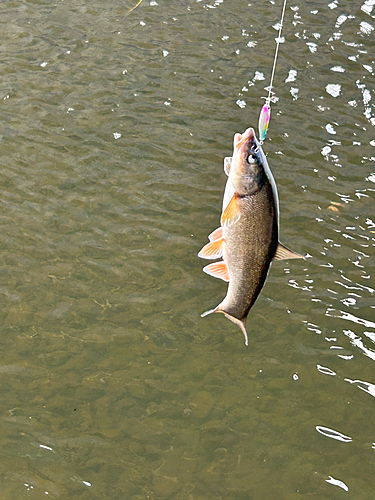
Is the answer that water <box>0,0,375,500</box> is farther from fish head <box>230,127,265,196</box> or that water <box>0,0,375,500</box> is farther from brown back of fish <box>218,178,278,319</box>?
fish head <box>230,127,265,196</box>

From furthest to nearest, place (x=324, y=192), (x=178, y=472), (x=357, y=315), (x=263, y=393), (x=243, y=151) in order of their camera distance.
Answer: (x=324, y=192) < (x=357, y=315) < (x=263, y=393) < (x=178, y=472) < (x=243, y=151)

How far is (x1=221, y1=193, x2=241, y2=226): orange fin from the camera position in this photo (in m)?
2.78

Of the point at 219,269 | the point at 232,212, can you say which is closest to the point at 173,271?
the point at 219,269

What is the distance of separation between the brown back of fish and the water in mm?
1651

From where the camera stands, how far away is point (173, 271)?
5316 mm

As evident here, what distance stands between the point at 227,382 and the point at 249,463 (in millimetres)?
647

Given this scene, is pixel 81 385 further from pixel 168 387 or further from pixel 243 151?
pixel 243 151

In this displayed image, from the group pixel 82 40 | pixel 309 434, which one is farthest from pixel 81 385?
pixel 82 40

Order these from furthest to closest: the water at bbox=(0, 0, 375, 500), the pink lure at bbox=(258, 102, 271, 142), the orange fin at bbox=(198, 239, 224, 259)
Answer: the water at bbox=(0, 0, 375, 500) < the pink lure at bbox=(258, 102, 271, 142) < the orange fin at bbox=(198, 239, 224, 259)

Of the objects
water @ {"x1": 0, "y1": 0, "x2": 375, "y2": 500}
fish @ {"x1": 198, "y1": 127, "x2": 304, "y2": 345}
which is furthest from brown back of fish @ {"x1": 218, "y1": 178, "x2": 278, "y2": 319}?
water @ {"x1": 0, "y1": 0, "x2": 375, "y2": 500}

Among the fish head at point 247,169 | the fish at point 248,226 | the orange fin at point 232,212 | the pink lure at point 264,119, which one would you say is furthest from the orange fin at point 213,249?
the pink lure at point 264,119

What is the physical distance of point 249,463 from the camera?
3.98 metres

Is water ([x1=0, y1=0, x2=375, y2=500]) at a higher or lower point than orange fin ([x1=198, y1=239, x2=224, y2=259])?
lower

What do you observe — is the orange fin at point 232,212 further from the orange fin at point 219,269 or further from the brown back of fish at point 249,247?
the orange fin at point 219,269
